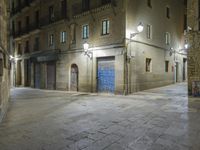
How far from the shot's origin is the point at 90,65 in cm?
1592

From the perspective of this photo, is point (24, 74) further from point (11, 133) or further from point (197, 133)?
point (197, 133)

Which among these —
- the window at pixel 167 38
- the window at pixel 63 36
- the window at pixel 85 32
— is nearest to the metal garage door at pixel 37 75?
the window at pixel 63 36

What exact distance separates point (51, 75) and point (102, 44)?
25.4 ft

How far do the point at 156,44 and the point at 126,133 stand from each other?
14.3 metres

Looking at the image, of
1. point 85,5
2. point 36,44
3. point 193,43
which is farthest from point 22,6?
point 193,43

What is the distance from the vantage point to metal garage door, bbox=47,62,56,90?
19.8 meters

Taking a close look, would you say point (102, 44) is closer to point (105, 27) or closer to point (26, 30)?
point (105, 27)

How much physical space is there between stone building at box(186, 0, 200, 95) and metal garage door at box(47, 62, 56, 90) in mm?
12895

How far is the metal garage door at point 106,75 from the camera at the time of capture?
14.7 meters

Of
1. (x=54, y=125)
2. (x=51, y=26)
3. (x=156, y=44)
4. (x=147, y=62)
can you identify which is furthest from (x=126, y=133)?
(x=51, y=26)

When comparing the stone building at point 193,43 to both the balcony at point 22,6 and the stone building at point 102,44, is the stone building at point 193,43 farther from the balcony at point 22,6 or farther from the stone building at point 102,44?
the balcony at point 22,6

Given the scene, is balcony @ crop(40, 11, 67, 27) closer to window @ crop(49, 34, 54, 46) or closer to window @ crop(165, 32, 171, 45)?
window @ crop(49, 34, 54, 46)

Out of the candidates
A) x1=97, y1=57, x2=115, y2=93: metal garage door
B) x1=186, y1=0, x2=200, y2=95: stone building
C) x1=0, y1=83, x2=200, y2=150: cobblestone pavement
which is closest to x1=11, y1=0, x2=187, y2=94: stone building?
x1=97, y1=57, x2=115, y2=93: metal garage door

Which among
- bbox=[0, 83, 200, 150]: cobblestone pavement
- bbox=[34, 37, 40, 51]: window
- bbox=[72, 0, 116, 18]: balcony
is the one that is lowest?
bbox=[0, 83, 200, 150]: cobblestone pavement
